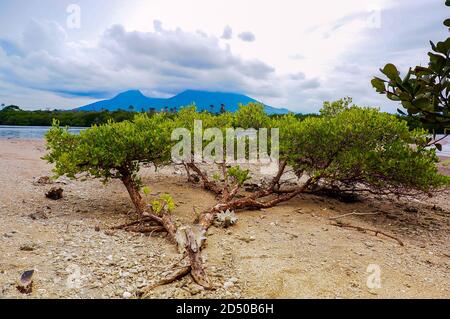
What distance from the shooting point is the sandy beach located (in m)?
6.00

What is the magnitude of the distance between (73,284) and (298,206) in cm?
799

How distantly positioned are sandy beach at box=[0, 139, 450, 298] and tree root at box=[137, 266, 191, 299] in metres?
0.09

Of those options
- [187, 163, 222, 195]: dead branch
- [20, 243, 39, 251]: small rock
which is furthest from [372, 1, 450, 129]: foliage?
[187, 163, 222, 195]: dead branch

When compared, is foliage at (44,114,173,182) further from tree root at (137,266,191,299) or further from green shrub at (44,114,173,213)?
tree root at (137,266,191,299)

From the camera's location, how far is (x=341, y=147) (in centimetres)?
1145

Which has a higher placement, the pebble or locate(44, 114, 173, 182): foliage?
locate(44, 114, 173, 182): foliage

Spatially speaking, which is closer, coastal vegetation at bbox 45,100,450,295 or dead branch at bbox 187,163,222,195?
coastal vegetation at bbox 45,100,450,295

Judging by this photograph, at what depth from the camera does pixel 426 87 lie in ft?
14.0

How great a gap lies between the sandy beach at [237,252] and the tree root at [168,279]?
0.30 feet

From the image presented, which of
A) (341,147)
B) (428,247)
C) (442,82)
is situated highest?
(442,82)

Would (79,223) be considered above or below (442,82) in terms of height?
below

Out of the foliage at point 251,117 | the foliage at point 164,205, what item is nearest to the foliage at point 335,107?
the foliage at point 251,117
